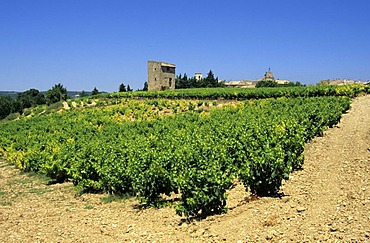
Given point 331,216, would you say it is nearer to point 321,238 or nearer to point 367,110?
point 321,238

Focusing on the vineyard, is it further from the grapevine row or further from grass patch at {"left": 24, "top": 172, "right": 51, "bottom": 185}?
grass patch at {"left": 24, "top": 172, "right": 51, "bottom": 185}

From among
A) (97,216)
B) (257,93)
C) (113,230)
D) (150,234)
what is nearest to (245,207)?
(150,234)

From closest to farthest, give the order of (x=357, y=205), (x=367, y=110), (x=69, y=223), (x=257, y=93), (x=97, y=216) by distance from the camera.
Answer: (x=357, y=205) < (x=69, y=223) < (x=97, y=216) < (x=367, y=110) < (x=257, y=93)

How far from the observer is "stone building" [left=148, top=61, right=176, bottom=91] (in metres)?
72.4

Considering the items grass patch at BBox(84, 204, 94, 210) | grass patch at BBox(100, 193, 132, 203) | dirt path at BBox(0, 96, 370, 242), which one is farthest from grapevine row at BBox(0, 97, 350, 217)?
grass patch at BBox(84, 204, 94, 210)

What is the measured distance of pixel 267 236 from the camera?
6.20 metres

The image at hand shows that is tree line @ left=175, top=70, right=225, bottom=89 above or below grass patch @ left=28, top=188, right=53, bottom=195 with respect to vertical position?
above

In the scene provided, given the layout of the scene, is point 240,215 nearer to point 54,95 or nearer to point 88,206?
point 88,206

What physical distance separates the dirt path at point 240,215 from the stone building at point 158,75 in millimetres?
59669

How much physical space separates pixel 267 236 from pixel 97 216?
5424 mm

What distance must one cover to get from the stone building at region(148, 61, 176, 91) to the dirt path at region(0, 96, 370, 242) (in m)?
59.7

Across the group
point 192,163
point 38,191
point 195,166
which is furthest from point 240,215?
point 38,191

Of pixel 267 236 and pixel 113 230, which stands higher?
pixel 267 236

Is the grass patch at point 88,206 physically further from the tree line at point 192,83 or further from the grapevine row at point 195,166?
the tree line at point 192,83
